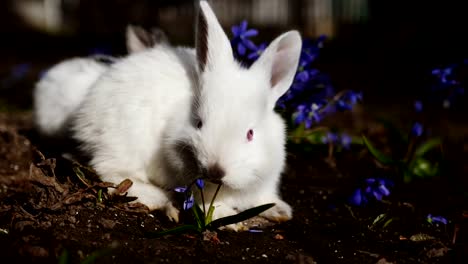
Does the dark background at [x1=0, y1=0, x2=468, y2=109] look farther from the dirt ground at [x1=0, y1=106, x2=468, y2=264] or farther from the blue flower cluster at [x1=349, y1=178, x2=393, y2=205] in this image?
the blue flower cluster at [x1=349, y1=178, x2=393, y2=205]

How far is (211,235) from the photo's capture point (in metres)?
3.23

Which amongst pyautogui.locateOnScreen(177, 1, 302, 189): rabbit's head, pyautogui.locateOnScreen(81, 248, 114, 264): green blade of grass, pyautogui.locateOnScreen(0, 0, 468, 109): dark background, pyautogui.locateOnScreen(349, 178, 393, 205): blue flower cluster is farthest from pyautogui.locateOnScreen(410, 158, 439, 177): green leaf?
pyautogui.locateOnScreen(0, 0, 468, 109): dark background

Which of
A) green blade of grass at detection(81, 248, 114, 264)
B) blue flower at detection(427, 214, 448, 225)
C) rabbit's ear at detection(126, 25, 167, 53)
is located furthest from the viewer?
rabbit's ear at detection(126, 25, 167, 53)

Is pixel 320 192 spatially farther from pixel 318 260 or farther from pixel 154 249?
pixel 154 249

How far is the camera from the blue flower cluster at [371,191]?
4.03m

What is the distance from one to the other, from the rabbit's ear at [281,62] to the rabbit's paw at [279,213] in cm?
65

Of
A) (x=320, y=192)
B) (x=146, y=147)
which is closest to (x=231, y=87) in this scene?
(x=146, y=147)

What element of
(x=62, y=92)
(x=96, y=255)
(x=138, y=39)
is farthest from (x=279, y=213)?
(x=138, y=39)

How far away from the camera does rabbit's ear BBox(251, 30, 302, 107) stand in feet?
11.8

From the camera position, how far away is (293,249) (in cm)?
325

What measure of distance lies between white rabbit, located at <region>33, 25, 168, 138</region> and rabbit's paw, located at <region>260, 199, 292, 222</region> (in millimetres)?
1571

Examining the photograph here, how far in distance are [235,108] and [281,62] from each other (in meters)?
0.64

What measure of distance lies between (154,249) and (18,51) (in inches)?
430

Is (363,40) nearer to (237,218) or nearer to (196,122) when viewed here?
(196,122)
